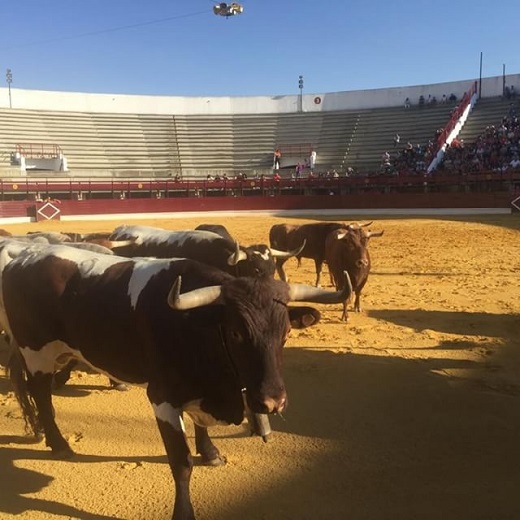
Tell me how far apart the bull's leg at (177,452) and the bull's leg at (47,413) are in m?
1.11

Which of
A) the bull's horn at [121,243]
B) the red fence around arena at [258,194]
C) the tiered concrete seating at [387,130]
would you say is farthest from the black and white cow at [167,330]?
the tiered concrete seating at [387,130]

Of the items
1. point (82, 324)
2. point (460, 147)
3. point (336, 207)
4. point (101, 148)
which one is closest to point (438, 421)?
point (82, 324)

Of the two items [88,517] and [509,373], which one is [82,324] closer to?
[88,517]

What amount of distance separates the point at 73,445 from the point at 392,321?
422 cm

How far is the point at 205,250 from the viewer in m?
5.93

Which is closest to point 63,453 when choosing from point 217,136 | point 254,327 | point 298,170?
point 254,327

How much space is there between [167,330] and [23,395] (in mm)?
1721

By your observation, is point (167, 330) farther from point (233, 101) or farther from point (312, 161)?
point (233, 101)

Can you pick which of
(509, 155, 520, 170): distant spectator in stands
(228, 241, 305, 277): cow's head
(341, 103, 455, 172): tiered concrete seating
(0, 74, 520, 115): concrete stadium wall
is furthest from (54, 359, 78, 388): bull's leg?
(0, 74, 520, 115): concrete stadium wall

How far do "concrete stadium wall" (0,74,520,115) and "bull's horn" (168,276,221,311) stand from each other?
37257 millimetres

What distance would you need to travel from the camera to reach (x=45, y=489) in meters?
3.16

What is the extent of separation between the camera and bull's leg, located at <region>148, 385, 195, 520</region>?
9.03 feet

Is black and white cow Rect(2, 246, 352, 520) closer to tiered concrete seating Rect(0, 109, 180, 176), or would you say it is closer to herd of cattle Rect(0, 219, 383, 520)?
herd of cattle Rect(0, 219, 383, 520)

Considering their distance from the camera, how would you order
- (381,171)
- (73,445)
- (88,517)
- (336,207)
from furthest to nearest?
1. (381,171)
2. (336,207)
3. (73,445)
4. (88,517)
